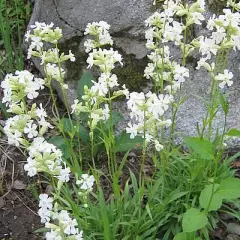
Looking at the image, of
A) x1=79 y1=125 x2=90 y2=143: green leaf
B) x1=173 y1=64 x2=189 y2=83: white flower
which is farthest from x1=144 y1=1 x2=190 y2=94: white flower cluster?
x1=79 y1=125 x2=90 y2=143: green leaf

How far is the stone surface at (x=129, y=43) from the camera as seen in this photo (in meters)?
3.14

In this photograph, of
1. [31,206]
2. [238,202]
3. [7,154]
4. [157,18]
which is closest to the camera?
[157,18]

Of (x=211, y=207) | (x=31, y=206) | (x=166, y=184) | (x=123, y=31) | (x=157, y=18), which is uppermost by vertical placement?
(x=157, y=18)

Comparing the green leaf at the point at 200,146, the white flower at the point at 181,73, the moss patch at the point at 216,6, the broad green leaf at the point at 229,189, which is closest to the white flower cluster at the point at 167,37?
the white flower at the point at 181,73

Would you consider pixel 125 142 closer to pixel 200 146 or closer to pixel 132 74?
pixel 132 74

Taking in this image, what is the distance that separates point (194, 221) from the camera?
6.35ft

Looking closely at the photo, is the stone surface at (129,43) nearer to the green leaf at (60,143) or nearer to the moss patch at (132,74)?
the moss patch at (132,74)

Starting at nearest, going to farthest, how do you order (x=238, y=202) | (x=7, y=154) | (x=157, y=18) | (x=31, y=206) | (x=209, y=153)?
(x=209, y=153) < (x=157, y=18) < (x=238, y=202) < (x=31, y=206) < (x=7, y=154)

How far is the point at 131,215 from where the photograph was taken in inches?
93.2

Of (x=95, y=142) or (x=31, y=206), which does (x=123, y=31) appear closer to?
(x=95, y=142)

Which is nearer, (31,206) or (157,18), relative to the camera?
(157,18)

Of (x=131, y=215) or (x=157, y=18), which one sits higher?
(x=157, y=18)

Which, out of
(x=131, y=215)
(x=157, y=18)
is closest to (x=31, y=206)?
(x=131, y=215)

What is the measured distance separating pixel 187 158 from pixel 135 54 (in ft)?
3.04
